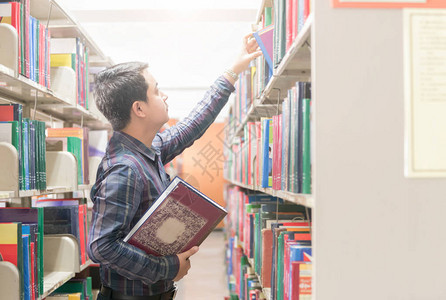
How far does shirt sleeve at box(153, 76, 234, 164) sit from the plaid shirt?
1.18ft

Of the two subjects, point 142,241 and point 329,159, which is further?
point 142,241

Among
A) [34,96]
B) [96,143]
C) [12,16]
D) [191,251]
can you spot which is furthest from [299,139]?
[96,143]

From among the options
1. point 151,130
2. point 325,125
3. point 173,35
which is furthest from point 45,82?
point 173,35

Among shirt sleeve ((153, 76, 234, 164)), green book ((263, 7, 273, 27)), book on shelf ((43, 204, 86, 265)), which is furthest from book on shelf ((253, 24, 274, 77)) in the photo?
book on shelf ((43, 204, 86, 265))

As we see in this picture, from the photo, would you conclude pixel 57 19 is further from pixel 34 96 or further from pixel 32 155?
pixel 32 155

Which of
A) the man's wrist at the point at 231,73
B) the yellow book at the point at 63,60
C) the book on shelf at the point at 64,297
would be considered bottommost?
the book on shelf at the point at 64,297

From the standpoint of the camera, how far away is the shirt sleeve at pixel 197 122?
2.24m

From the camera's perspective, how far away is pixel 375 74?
101 cm

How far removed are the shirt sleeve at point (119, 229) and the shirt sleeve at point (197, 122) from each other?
2.07 feet

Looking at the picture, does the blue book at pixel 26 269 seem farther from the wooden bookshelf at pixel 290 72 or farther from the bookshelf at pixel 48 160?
the wooden bookshelf at pixel 290 72

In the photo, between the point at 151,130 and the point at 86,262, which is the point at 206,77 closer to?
the point at 86,262

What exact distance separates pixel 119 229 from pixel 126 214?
0.06m

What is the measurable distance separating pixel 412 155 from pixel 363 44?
0.91 feet

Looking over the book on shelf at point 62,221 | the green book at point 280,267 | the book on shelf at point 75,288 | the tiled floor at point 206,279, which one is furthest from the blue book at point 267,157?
the tiled floor at point 206,279
